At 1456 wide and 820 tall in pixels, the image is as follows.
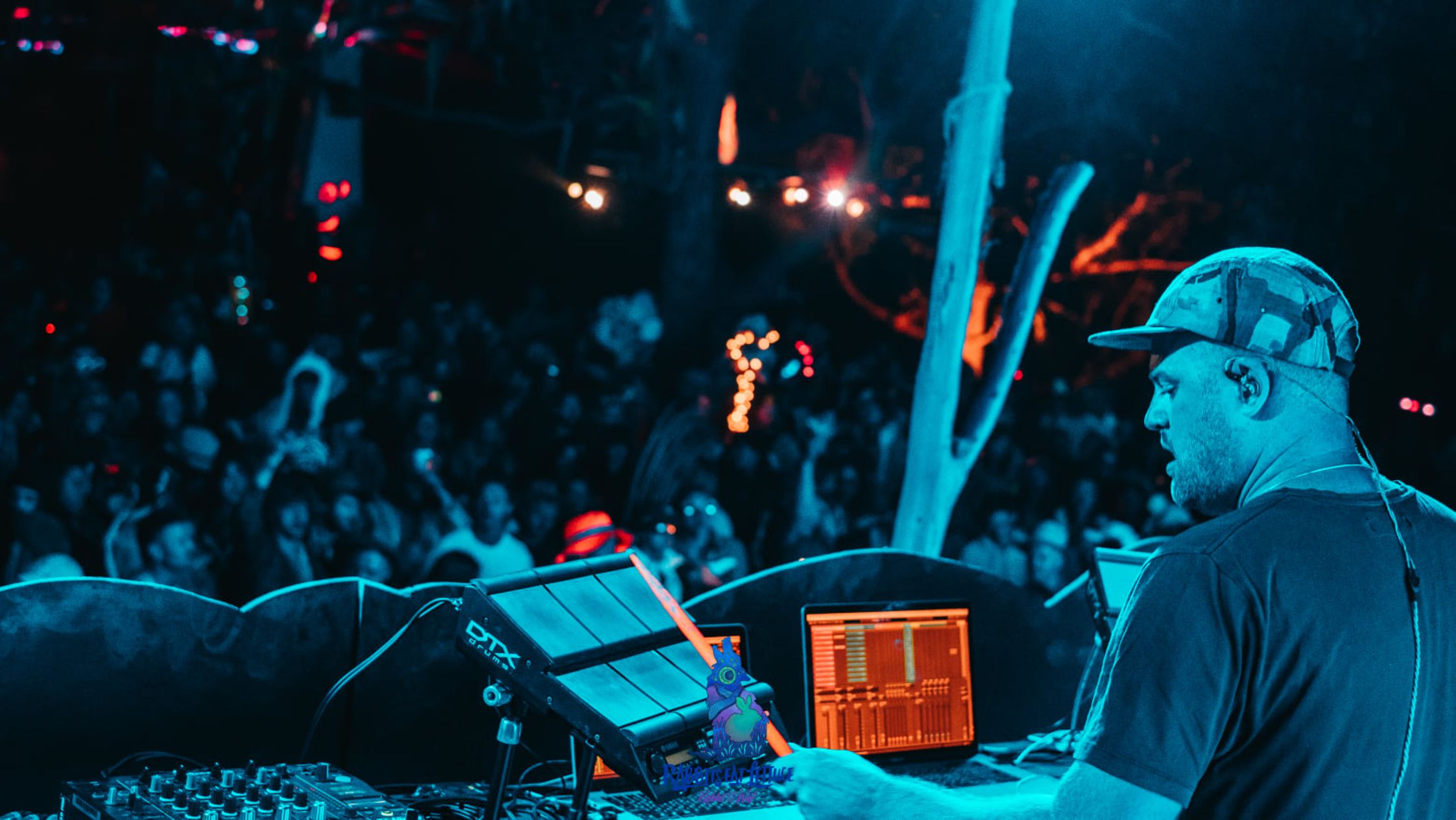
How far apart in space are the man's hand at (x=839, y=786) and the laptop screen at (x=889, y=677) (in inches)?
46.6

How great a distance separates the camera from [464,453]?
19.4 ft

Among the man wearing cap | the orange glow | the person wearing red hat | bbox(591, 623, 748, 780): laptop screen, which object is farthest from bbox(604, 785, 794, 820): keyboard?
the orange glow

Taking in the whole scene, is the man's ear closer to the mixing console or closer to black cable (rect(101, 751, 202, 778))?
the mixing console

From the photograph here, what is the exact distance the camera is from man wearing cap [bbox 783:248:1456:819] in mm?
1105

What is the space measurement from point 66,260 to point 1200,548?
7564 mm

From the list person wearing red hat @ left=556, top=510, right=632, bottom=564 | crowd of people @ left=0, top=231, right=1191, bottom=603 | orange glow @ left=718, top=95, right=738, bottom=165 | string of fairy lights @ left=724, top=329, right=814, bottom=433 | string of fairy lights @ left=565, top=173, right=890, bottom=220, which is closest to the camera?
crowd of people @ left=0, top=231, right=1191, bottom=603

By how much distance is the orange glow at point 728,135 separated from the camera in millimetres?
9031

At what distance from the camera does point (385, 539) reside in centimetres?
496

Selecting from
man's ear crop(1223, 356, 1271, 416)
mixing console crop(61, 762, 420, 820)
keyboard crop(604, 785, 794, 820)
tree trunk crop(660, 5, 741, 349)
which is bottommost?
keyboard crop(604, 785, 794, 820)

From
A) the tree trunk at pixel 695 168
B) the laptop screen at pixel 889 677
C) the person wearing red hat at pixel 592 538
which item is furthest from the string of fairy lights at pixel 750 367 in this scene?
the laptop screen at pixel 889 677

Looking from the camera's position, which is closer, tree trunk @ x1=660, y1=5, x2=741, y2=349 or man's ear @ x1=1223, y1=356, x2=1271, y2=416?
man's ear @ x1=1223, y1=356, x2=1271, y2=416

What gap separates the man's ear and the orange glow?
7.91 meters

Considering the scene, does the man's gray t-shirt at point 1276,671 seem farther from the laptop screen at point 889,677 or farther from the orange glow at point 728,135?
the orange glow at point 728,135

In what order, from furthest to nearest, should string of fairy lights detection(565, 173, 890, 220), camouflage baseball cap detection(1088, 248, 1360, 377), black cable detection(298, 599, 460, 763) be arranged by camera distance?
1. string of fairy lights detection(565, 173, 890, 220)
2. black cable detection(298, 599, 460, 763)
3. camouflage baseball cap detection(1088, 248, 1360, 377)
